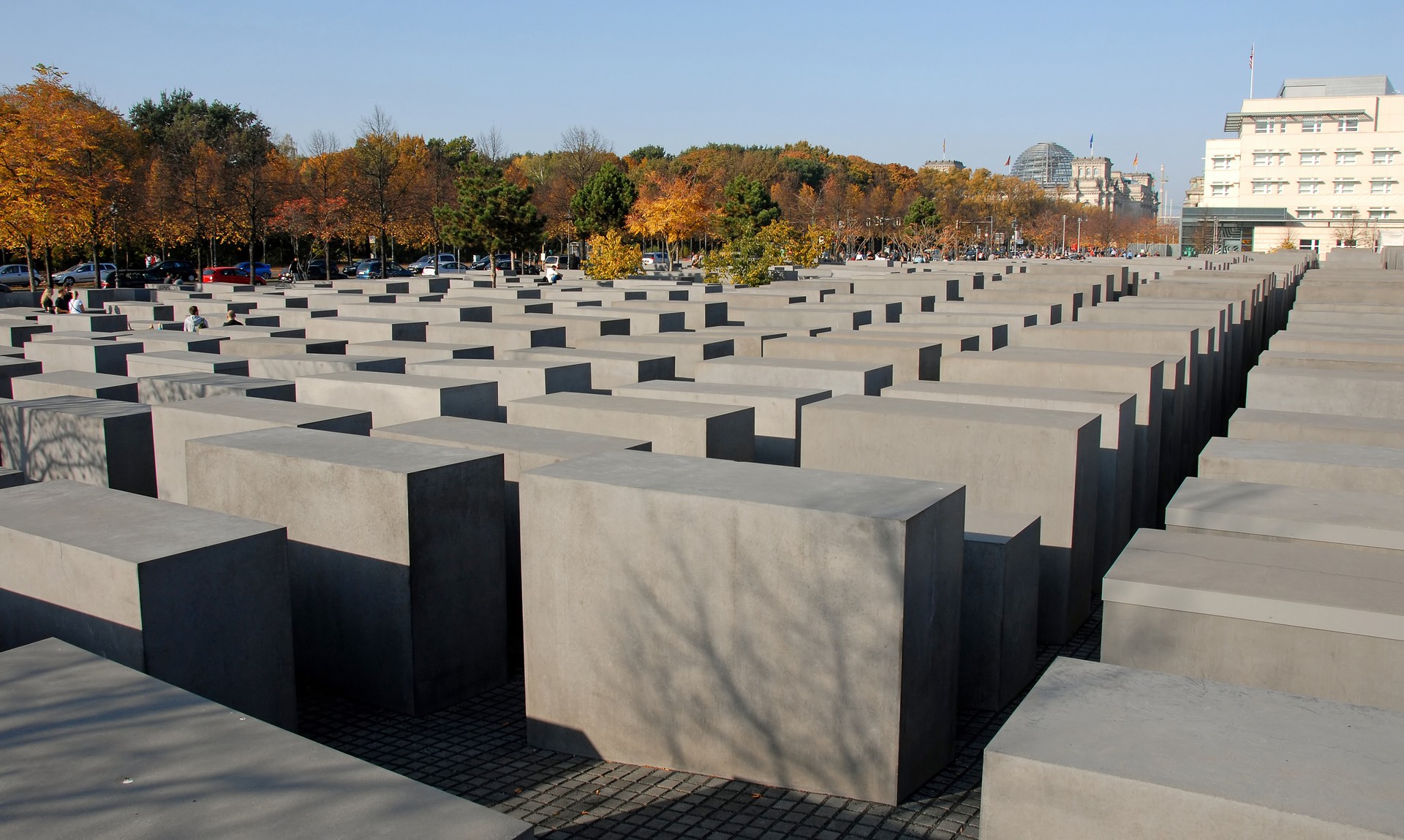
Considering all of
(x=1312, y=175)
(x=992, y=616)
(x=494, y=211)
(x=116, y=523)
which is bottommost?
(x=992, y=616)

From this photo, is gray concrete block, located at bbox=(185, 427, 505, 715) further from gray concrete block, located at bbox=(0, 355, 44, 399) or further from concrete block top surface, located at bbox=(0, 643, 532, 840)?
gray concrete block, located at bbox=(0, 355, 44, 399)

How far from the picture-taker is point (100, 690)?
4301mm

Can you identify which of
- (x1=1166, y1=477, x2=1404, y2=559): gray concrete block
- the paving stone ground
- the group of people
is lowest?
the paving stone ground

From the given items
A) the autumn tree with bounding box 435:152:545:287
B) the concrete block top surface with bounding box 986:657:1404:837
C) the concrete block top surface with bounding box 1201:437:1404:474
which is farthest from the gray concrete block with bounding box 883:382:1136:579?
the autumn tree with bounding box 435:152:545:287

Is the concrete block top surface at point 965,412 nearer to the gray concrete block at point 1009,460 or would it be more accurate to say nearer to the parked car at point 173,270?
the gray concrete block at point 1009,460

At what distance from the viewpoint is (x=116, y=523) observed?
20.0ft

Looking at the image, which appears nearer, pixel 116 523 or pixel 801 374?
pixel 116 523

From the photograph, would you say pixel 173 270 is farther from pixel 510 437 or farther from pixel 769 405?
pixel 510 437

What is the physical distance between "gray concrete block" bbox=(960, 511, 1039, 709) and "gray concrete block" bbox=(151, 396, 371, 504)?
16.1 feet

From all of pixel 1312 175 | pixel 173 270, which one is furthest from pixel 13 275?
pixel 1312 175

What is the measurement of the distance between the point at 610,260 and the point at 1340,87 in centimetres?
7010

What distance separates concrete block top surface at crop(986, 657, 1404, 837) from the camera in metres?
3.42

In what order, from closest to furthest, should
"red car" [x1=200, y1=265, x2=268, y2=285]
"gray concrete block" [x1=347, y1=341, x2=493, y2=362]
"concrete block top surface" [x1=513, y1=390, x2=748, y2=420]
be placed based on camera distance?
"concrete block top surface" [x1=513, y1=390, x2=748, y2=420]
"gray concrete block" [x1=347, y1=341, x2=493, y2=362]
"red car" [x1=200, y1=265, x2=268, y2=285]

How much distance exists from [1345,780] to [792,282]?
23851 mm
